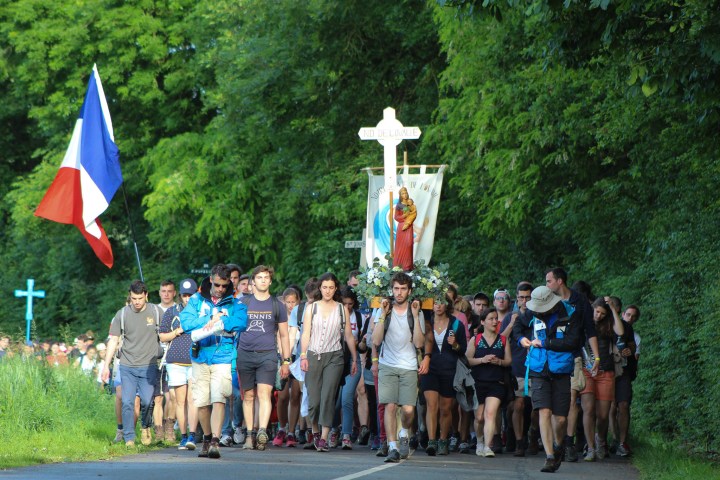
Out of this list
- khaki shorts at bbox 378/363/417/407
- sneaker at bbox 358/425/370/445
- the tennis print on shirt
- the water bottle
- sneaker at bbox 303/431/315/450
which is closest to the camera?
khaki shorts at bbox 378/363/417/407

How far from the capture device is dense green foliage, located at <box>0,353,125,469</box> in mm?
14469

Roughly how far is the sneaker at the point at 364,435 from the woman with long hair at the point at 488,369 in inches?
65.8

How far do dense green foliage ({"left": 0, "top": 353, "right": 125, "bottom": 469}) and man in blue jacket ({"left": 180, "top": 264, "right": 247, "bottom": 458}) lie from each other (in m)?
1.25

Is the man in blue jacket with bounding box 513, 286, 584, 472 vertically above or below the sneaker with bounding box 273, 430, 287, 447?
above

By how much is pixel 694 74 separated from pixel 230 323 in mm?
5108

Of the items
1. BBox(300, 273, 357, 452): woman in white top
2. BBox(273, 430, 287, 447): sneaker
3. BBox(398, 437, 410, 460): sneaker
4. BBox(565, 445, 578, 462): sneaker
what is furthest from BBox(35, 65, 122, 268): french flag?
BBox(565, 445, 578, 462): sneaker

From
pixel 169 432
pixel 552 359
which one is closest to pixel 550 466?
pixel 552 359

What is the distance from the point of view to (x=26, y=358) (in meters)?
18.9

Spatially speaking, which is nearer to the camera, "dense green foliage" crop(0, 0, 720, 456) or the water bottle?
"dense green foliage" crop(0, 0, 720, 456)

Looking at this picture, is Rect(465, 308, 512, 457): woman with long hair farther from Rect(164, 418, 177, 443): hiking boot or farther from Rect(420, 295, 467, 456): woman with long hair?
Rect(164, 418, 177, 443): hiking boot

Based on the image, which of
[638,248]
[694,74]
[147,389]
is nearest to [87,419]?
[147,389]

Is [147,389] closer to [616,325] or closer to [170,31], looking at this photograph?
[616,325]

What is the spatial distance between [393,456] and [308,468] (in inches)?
59.4

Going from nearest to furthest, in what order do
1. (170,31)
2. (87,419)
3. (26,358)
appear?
(87,419)
(26,358)
(170,31)
